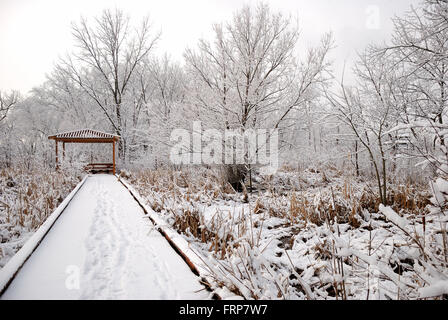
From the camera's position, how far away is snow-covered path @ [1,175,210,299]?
2037 mm

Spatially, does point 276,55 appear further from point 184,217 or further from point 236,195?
point 184,217

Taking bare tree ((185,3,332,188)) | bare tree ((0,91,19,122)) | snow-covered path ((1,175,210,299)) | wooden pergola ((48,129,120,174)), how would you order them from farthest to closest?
bare tree ((0,91,19,122)) < wooden pergola ((48,129,120,174)) < bare tree ((185,3,332,188)) < snow-covered path ((1,175,210,299))

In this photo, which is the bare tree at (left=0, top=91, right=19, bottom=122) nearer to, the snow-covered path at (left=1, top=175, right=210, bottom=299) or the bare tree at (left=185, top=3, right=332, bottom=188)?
the bare tree at (left=185, top=3, right=332, bottom=188)

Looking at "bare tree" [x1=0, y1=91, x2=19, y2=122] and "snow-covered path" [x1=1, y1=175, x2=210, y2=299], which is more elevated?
"bare tree" [x1=0, y1=91, x2=19, y2=122]

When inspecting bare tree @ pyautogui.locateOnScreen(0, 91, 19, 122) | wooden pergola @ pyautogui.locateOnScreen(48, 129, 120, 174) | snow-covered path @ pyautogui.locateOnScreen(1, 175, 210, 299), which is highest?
bare tree @ pyautogui.locateOnScreen(0, 91, 19, 122)

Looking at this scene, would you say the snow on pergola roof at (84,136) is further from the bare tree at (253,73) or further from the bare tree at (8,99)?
the bare tree at (8,99)

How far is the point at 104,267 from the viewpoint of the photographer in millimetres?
2537

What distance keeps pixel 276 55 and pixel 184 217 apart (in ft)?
21.2

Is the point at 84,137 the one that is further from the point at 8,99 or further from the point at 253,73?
the point at 8,99

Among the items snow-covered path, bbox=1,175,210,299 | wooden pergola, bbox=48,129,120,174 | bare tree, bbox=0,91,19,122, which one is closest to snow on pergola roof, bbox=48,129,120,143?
wooden pergola, bbox=48,129,120,174

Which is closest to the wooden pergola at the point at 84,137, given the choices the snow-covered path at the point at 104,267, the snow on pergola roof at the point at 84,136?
the snow on pergola roof at the point at 84,136

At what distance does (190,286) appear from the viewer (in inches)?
84.0

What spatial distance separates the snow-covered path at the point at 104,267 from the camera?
204cm
